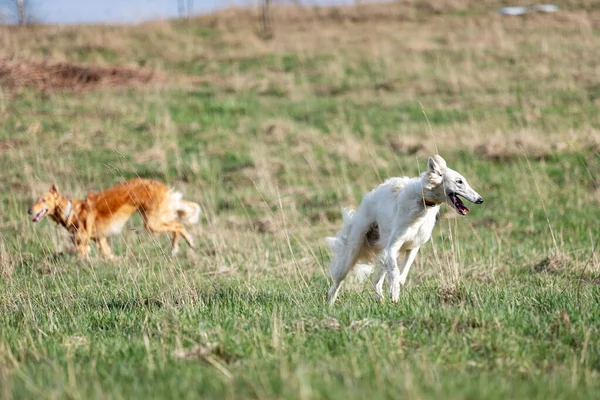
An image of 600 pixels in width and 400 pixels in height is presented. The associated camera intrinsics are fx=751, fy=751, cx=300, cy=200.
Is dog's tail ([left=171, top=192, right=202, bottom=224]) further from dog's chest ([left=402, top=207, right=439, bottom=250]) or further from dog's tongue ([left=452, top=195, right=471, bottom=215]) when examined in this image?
dog's tongue ([left=452, top=195, right=471, bottom=215])

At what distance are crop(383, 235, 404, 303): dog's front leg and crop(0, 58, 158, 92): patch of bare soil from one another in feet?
54.7

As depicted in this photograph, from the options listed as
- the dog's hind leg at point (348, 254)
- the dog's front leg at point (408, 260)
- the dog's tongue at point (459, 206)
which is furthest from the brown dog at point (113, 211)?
the dog's tongue at point (459, 206)

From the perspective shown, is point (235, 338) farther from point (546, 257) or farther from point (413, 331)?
point (546, 257)

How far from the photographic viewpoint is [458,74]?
73.5 feet

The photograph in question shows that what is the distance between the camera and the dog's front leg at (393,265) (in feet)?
19.3

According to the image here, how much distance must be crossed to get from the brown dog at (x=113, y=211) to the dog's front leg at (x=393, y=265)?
433 centimetres

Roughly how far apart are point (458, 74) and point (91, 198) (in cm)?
1453

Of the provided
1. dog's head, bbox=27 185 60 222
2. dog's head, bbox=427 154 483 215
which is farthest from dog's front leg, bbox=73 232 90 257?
dog's head, bbox=427 154 483 215

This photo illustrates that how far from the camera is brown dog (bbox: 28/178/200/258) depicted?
33.1ft

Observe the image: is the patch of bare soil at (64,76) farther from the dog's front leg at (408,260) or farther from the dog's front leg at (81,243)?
the dog's front leg at (408,260)

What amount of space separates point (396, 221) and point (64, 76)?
704 inches

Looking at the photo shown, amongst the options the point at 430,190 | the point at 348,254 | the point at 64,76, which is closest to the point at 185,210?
the point at 348,254

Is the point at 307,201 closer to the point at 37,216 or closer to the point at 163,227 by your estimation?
the point at 163,227

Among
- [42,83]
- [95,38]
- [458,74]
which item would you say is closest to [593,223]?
[458,74]
